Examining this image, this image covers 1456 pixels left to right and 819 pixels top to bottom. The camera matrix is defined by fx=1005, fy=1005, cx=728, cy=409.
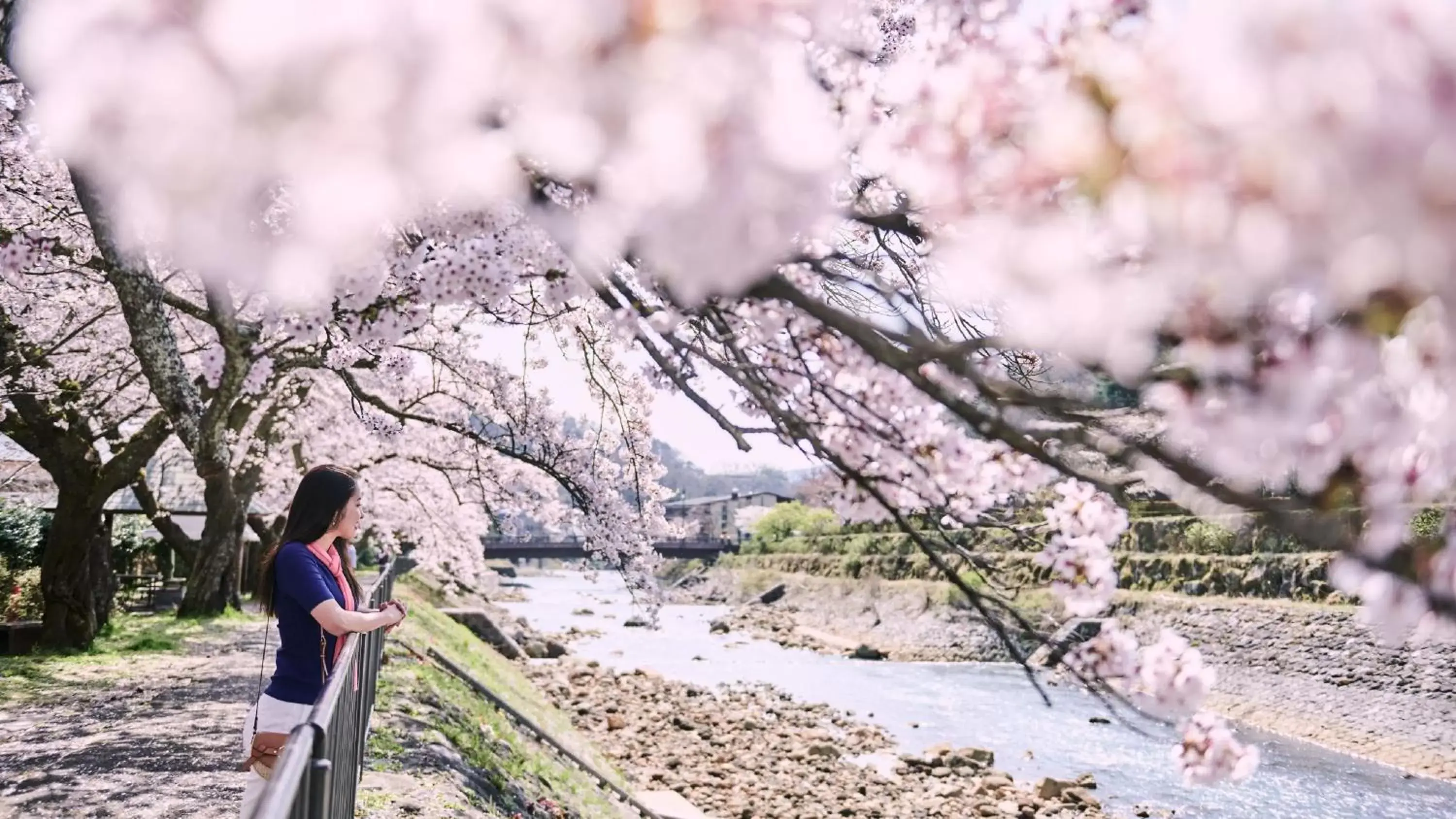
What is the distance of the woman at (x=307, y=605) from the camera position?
11.0ft

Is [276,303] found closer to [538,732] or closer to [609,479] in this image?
[609,479]

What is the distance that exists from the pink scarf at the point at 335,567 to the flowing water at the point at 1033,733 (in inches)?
103

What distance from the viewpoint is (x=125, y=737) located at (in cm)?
701

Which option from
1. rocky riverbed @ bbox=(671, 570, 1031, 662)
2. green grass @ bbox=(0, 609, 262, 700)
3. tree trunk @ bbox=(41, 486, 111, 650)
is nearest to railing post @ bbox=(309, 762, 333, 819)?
green grass @ bbox=(0, 609, 262, 700)

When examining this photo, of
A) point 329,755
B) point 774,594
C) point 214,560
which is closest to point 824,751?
point 214,560

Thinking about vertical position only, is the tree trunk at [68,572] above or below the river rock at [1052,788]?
above

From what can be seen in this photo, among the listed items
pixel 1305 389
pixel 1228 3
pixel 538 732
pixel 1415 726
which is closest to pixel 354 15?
pixel 1228 3

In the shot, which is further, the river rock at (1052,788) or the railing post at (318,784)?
the river rock at (1052,788)

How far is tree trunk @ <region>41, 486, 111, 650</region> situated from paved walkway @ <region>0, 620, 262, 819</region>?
50 centimetres

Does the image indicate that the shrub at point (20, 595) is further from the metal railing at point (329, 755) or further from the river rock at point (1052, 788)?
the river rock at point (1052, 788)

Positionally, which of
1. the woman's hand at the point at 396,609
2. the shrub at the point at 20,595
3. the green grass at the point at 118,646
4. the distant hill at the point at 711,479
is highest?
the distant hill at the point at 711,479

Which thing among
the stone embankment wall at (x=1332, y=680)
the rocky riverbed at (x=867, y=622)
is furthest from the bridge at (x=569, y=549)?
the stone embankment wall at (x=1332, y=680)

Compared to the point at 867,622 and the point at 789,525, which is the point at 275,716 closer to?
the point at 867,622

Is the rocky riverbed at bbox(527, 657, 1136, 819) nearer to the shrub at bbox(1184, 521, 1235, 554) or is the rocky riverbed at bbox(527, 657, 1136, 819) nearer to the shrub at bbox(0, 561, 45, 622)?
the shrub at bbox(0, 561, 45, 622)
